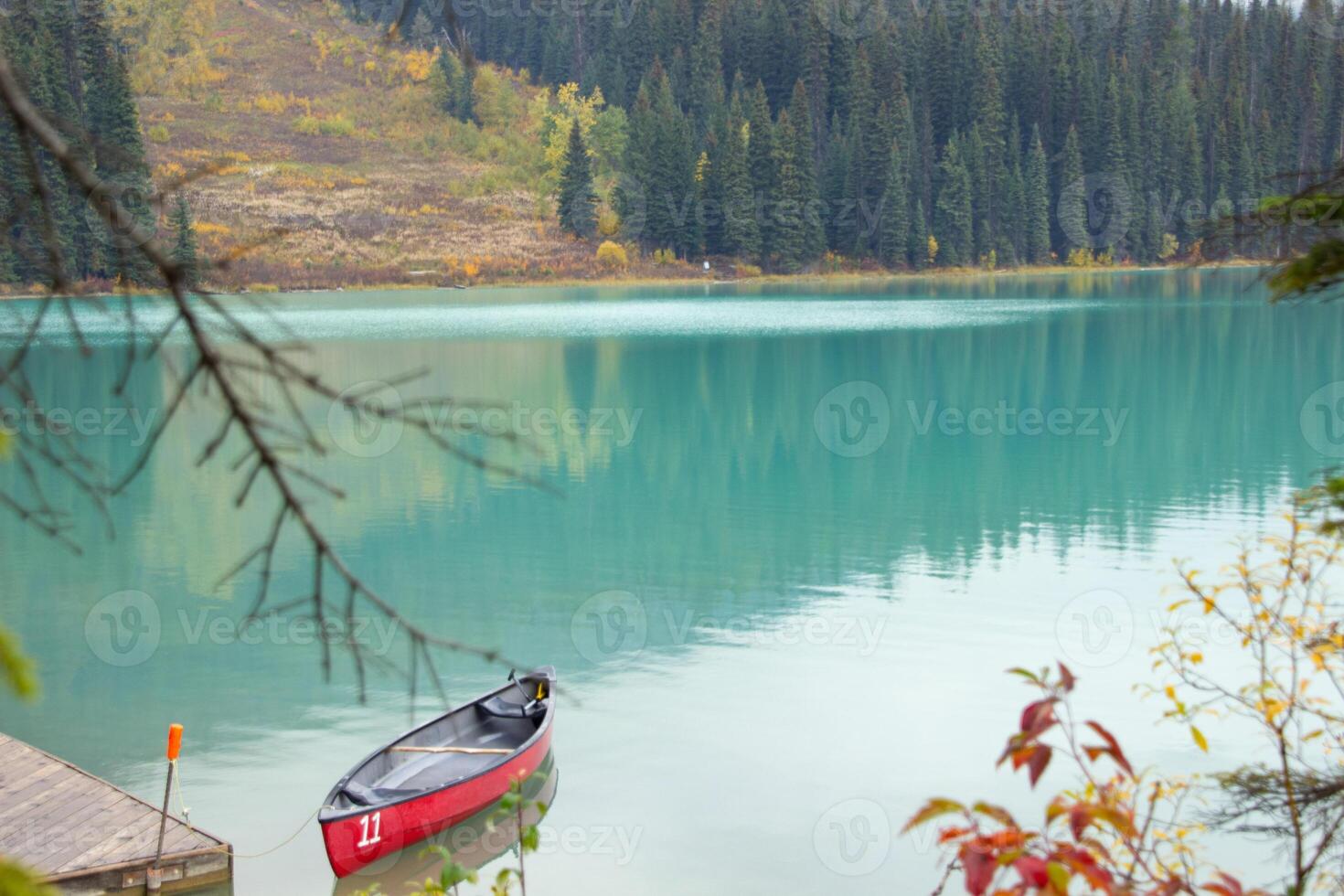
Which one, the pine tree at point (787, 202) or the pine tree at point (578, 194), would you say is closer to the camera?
the pine tree at point (787, 202)

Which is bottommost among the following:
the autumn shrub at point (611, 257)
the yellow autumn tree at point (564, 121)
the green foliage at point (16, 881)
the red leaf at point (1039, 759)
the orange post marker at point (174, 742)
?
the orange post marker at point (174, 742)

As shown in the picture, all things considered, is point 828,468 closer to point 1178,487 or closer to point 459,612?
point 1178,487

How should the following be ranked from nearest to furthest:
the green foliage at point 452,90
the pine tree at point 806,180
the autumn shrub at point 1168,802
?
the autumn shrub at point 1168,802
the pine tree at point 806,180
the green foliage at point 452,90

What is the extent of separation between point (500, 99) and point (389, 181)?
15134 millimetres

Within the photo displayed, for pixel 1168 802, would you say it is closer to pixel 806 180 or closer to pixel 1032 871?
pixel 1032 871

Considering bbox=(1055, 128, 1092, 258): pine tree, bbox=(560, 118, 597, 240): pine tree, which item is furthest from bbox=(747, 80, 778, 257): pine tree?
bbox=(1055, 128, 1092, 258): pine tree

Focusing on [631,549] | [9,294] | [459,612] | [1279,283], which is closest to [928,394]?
[631,549]

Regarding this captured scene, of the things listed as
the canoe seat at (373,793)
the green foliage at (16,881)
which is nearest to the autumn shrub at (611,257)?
the canoe seat at (373,793)

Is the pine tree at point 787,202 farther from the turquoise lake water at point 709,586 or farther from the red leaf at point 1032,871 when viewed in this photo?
the red leaf at point 1032,871

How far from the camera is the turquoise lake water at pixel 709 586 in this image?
9148 mm

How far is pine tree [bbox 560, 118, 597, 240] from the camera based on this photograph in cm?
7406

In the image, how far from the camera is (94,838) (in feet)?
24.4

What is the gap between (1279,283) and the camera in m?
3.26

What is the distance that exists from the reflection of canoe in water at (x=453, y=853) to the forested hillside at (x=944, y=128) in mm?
64065
